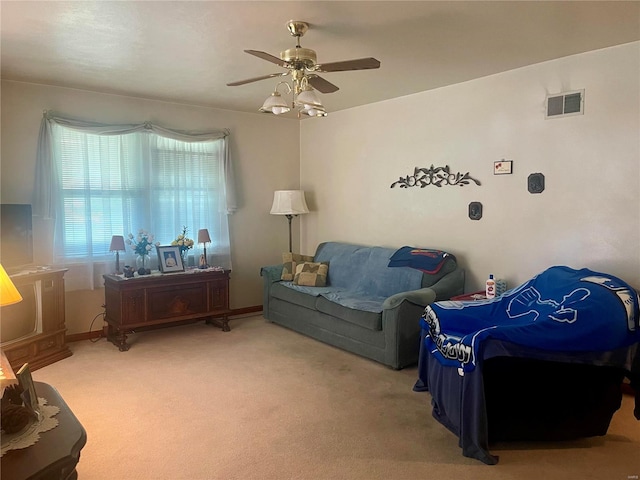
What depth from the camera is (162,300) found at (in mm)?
4840

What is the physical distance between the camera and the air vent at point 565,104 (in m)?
3.60

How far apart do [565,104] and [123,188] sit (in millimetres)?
4218

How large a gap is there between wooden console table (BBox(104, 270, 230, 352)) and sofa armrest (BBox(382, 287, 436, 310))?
81.0 inches

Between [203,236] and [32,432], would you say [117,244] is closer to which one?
[203,236]

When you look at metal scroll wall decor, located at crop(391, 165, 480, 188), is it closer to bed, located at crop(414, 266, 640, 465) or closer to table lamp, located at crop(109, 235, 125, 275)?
bed, located at crop(414, 266, 640, 465)

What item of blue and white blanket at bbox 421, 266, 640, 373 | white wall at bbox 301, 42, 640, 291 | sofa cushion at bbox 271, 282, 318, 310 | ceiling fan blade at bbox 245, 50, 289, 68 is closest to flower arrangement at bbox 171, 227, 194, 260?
sofa cushion at bbox 271, 282, 318, 310

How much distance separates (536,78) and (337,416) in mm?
3066

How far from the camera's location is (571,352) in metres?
2.53

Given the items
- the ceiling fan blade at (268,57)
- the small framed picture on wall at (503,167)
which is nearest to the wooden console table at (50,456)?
the ceiling fan blade at (268,57)

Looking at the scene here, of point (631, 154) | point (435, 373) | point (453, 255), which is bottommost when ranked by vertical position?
point (435, 373)

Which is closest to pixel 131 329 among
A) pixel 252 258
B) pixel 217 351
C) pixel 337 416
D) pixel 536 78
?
pixel 217 351

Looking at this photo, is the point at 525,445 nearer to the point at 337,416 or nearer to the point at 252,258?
the point at 337,416

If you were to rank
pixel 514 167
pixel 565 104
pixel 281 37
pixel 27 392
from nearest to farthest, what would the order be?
pixel 27 392, pixel 281 37, pixel 565 104, pixel 514 167

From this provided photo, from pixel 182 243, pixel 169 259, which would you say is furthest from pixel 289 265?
pixel 169 259
